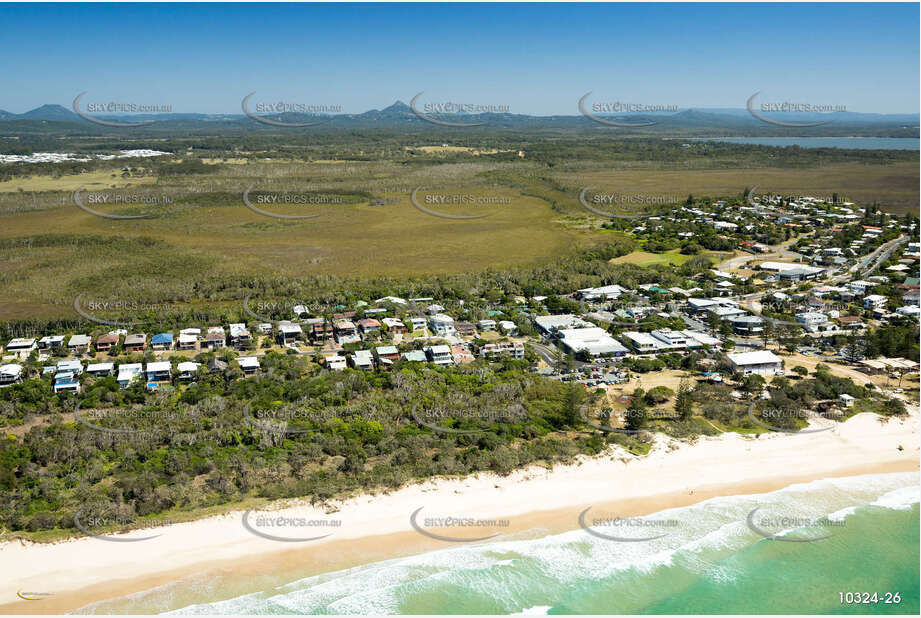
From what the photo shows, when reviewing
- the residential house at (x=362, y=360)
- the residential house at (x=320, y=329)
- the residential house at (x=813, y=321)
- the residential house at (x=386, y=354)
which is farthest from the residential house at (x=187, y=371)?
the residential house at (x=813, y=321)

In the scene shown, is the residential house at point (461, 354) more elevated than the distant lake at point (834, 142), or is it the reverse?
the distant lake at point (834, 142)

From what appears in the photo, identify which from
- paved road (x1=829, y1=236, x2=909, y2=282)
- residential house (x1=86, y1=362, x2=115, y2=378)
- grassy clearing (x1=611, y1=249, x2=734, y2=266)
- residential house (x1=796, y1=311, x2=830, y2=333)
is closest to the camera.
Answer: residential house (x1=86, y1=362, x2=115, y2=378)

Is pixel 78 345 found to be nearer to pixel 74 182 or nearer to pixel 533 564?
pixel 533 564

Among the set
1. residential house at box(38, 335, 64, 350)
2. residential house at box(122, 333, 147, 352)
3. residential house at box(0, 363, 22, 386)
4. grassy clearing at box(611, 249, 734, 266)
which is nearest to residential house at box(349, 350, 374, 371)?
residential house at box(122, 333, 147, 352)

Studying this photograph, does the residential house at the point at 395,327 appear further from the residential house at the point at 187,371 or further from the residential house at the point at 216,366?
the residential house at the point at 187,371

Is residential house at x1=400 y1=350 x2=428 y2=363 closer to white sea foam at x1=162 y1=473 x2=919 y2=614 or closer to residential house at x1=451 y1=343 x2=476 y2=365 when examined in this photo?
residential house at x1=451 y1=343 x2=476 y2=365

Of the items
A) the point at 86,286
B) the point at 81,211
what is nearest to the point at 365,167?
the point at 81,211
